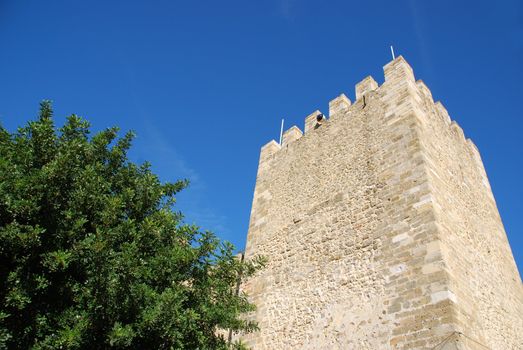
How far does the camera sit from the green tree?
20.0ft

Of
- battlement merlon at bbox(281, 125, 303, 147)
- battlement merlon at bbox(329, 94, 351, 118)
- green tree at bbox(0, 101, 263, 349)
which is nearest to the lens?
green tree at bbox(0, 101, 263, 349)

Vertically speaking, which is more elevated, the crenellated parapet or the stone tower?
the crenellated parapet

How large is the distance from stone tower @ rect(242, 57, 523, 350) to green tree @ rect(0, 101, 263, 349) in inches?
92.1

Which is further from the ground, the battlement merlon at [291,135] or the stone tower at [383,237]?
the battlement merlon at [291,135]

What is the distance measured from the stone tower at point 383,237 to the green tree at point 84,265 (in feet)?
7.68

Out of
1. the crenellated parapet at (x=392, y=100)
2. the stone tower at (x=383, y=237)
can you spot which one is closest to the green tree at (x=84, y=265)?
the stone tower at (x=383, y=237)

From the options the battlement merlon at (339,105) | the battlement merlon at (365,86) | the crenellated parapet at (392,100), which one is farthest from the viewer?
the battlement merlon at (339,105)

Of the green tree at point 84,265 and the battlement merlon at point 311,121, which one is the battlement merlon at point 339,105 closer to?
the battlement merlon at point 311,121

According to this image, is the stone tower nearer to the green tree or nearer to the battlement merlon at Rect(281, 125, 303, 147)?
the battlement merlon at Rect(281, 125, 303, 147)

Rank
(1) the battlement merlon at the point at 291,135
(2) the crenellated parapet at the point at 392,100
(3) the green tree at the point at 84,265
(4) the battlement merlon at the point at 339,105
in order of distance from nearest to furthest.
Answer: (3) the green tree at the point at 84,265 → (2) the crenellated parapet at the point at 392,100 → (4) the battlement merlon at the point at 339,105 → (1) the battlement merlon at the point at 291,135

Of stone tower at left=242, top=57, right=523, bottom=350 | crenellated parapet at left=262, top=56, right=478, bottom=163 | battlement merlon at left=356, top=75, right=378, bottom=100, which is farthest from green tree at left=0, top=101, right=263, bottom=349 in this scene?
battlement merlon at left=356, top=75, right=378, bottom=100

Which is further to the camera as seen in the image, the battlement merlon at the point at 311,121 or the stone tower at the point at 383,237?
the battlement merlon at the point at 311,121

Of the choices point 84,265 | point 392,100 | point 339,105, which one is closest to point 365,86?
point 339,105

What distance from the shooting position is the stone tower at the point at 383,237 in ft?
25.0
